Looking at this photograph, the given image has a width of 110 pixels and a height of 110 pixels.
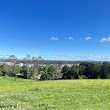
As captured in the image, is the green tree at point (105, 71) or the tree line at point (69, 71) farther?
the tree line at point (69, 71)

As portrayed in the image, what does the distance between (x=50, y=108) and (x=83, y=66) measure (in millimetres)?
57160

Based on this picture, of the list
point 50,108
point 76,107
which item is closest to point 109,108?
point 76,107

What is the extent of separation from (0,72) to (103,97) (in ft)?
215

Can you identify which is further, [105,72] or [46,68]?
[46,68]

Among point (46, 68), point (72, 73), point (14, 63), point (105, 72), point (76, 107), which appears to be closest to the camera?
point (76, 107)

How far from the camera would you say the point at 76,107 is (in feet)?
43.4

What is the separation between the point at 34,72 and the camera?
81.8 meters

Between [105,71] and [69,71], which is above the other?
[105,71]

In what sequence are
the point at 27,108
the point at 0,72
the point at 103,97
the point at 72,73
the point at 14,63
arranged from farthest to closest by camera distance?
the point at 14,63, the point at 0,72, the point at 72,73, the point at 103,97, the point at 27,108

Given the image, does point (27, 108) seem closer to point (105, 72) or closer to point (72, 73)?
point (105, 72)

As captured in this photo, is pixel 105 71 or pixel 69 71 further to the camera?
pixel 69 71

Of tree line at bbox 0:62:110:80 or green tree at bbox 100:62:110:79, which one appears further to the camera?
tree line at bbox 0:62:110:80

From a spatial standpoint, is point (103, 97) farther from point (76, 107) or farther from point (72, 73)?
point (72, 73)

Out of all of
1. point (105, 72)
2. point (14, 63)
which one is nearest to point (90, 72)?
point (105, 72)
